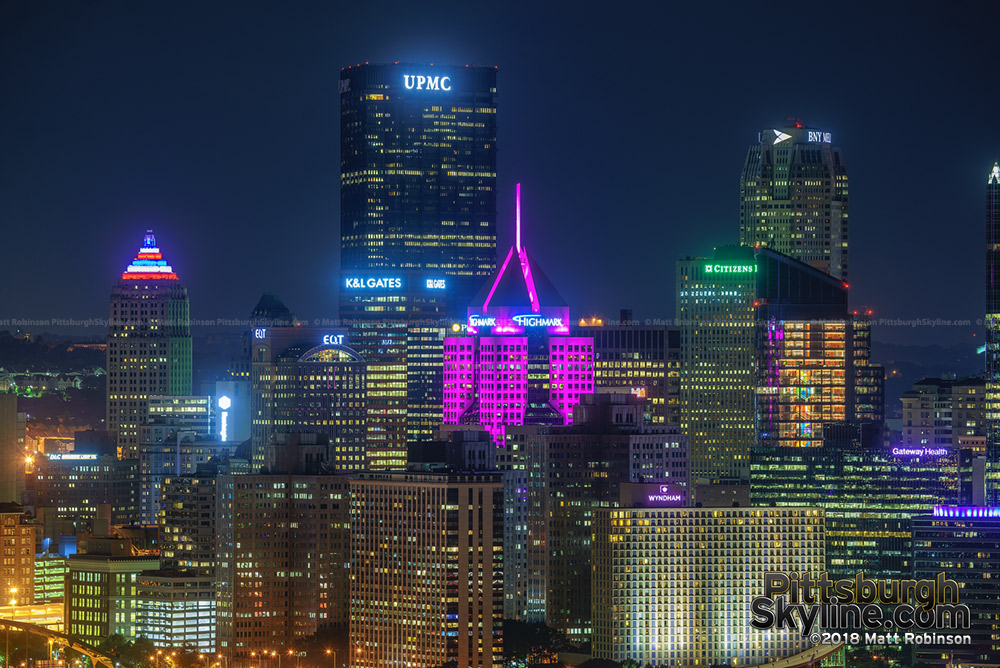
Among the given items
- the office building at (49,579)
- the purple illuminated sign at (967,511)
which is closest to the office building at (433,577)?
the office building at (49,579)

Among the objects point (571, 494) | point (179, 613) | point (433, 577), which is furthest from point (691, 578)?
point (179, 613)

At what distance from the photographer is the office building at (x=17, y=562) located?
195125 mm

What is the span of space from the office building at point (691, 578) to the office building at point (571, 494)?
4.75 m

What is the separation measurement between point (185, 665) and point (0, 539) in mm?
33005

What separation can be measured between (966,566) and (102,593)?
58.0m

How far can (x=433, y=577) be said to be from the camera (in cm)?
16650

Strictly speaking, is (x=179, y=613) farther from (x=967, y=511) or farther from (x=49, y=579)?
(x=967, y=511)

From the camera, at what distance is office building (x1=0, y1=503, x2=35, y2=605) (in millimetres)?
195125

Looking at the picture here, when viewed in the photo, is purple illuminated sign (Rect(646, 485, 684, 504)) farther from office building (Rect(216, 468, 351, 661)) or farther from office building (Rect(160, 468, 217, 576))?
office building (Rect(160, 468, 217, 576))

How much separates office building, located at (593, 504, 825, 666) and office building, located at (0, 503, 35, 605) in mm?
43222

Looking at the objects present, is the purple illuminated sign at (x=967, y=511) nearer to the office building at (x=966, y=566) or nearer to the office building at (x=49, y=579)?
the office building at (x=966, y=566)

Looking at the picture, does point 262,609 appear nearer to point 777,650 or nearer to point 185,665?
point 185,665

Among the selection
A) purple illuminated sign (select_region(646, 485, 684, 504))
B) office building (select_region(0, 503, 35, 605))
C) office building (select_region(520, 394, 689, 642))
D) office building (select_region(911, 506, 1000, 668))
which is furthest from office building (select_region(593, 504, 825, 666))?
office building (select_region(0, 503, 35, 605))

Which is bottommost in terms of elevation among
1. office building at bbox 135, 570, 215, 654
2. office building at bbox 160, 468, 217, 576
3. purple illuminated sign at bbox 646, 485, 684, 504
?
office building at bbox 135, 570, 215, 654
